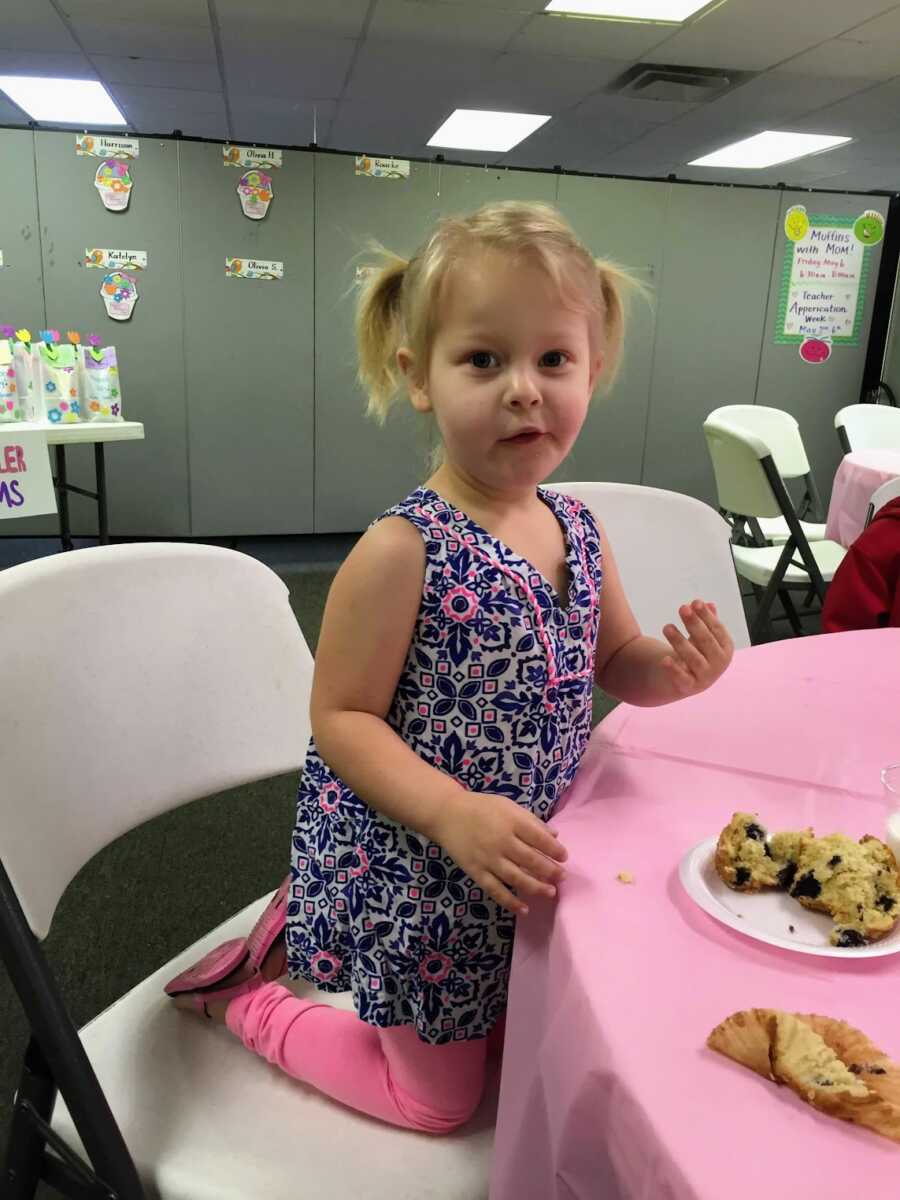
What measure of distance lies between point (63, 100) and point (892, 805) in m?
6.94

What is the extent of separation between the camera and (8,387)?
9.62 ft

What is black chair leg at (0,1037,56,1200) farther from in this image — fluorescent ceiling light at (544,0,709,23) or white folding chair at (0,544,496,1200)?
fluorescent ceiling light at (544,0,709,23)

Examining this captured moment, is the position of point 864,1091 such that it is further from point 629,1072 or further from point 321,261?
point 321,261

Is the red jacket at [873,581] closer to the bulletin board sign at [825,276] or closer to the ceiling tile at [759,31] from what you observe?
the ceiling tile at [759,31]

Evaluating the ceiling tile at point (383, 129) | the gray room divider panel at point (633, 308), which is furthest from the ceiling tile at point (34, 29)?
the gray room divider panel at point (633, 308)

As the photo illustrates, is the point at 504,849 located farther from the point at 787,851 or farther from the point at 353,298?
the point at 353,298

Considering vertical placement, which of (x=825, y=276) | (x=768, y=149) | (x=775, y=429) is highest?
(x=768, y=149)

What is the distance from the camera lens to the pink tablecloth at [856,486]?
2.53m

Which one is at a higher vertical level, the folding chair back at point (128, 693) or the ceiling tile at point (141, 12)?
the ceiling tile at point (141, 12)

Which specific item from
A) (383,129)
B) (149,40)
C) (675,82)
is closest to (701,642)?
(149,40)

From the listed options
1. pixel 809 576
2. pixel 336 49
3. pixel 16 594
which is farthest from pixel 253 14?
pixel 16 594

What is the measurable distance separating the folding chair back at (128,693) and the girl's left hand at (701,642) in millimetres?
376

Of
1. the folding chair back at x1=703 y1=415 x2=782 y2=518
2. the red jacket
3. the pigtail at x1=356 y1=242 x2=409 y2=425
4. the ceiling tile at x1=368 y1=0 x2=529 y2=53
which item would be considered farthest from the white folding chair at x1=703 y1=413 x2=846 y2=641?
the ceiling tile at x1=368 y1=0 x2=529 y2=53

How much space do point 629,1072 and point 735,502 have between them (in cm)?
276
